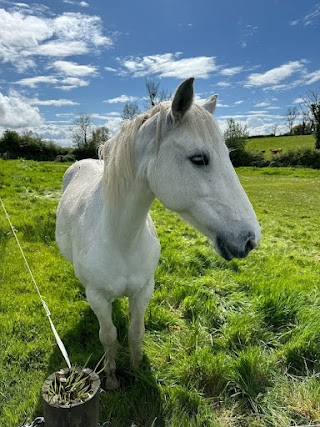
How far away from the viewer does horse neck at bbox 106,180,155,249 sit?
7.63ft

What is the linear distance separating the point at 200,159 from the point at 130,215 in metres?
0.76

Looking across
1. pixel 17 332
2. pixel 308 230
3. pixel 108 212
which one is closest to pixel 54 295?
pixel 17 332

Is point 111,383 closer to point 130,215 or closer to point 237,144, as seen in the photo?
point 130,215

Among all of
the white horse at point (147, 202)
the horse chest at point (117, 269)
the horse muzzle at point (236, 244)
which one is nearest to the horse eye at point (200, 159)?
the white horse at point (147, 202)

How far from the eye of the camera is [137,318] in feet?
9.43

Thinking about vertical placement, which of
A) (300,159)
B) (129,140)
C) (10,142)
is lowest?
(300,159)

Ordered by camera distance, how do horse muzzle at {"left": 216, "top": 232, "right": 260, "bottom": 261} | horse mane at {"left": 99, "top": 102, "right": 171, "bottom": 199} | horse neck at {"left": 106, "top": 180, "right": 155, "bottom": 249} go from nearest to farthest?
1. horse muzzle at {"left": 216, "top": 232, "right": 260, "bottom": 261}
2. horse mane at {"left": 99, "top": 102, "right": 171, "bottom": 199}
3. horse neck at {"left": 106, "top": 180, "right": 155, "bottom": 249}

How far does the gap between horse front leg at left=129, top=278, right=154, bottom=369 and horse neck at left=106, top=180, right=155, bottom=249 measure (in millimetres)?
491

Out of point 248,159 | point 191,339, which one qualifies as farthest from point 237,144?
point 191,339

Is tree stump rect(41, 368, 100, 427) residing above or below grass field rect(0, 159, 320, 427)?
above

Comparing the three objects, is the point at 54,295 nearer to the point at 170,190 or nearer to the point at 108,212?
the point at 108,212

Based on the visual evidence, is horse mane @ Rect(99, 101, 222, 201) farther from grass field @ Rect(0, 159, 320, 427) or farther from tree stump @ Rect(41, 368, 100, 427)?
grass field @ Rect(0, 159, 320, 427)

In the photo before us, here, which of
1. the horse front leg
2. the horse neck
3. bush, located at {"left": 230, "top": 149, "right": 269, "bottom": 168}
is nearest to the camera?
the horse neck

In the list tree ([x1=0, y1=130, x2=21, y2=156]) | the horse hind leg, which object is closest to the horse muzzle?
the horse hind leg
